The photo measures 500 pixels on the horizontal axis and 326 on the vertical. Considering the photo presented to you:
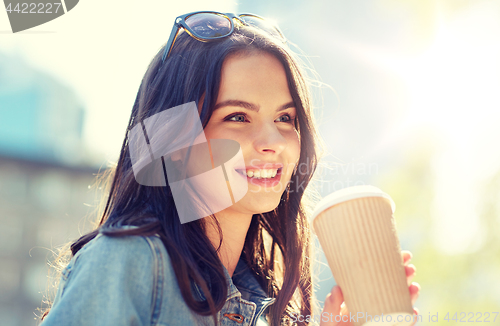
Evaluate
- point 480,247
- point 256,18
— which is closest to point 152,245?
point 256,18

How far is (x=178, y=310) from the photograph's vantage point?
1452mm

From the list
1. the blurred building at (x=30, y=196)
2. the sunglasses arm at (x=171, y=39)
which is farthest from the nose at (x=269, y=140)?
the blurred building at (x=30, y=196)

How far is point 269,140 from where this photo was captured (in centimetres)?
181

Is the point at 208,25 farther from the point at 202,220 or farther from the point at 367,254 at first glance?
the point at 367,254

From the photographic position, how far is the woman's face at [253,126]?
1826mm

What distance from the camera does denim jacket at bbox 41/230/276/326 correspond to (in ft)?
3.91

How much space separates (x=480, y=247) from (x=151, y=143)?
15.3 m

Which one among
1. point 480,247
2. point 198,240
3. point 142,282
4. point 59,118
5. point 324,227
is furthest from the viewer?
point 59,118

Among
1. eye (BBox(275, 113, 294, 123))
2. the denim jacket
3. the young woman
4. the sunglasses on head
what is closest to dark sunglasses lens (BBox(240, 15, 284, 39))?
the young woman

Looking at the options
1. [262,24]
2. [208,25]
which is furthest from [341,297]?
[262,24]

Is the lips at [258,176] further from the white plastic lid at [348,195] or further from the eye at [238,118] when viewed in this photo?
the white plastic lid at [348,195]

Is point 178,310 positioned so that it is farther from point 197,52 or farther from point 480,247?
point 480,247

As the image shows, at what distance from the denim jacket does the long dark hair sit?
1.7 inches

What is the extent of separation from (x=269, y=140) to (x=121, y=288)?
2.91ft
